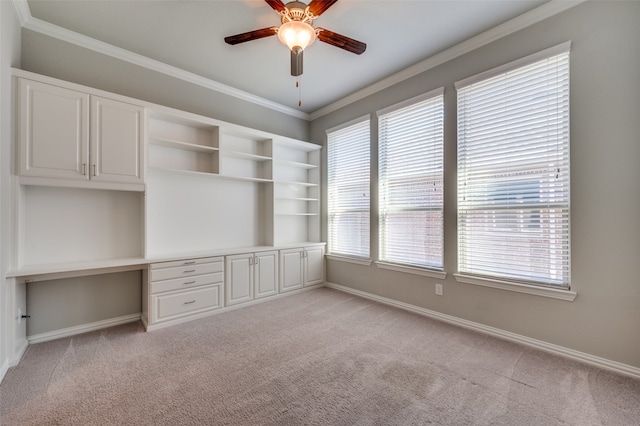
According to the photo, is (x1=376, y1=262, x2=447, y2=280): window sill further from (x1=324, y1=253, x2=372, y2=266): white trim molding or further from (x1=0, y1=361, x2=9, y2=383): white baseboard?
(x1=0, y1=361, x2=9, y2=383): white baseboard

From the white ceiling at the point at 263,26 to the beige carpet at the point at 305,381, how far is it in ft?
10.1

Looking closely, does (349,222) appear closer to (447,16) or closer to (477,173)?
(477,173)

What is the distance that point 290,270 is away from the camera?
413 cm

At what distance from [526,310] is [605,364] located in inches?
23.3

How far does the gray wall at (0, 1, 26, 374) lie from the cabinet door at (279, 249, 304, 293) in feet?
8.68

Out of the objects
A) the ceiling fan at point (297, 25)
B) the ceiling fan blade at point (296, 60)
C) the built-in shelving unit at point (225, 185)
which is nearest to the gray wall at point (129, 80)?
the built-in shelving unit at point (225, 185)

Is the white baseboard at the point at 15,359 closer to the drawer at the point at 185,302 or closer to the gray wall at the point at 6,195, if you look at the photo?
the gray wall at the point at 6,195

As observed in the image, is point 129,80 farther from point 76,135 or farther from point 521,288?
point 521,288

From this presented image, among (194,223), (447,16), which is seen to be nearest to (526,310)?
(447,16)

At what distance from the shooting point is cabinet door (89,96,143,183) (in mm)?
2641

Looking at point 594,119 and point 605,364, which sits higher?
point 594,119

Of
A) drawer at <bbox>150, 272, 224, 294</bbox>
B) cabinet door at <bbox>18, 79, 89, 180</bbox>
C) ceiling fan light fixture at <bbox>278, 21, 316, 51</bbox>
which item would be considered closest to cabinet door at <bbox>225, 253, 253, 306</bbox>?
drawer at <bbox>150, 272, 224, 294</bbox>

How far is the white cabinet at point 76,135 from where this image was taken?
2.34 m

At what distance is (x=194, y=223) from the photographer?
3.62 meters
